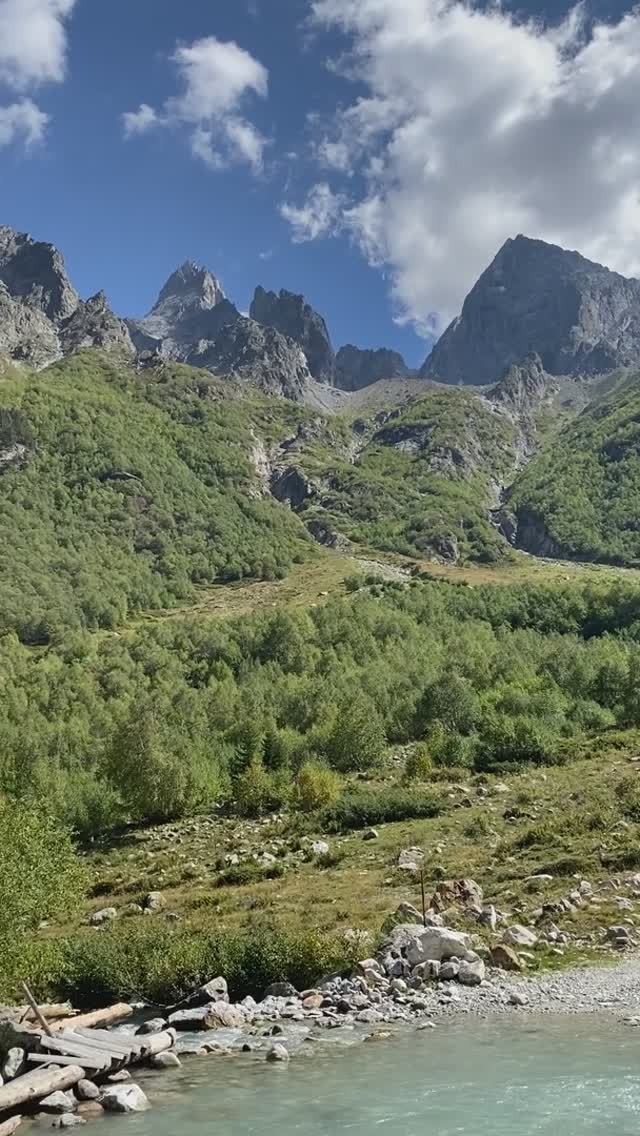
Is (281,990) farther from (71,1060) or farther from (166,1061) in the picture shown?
(71,1060)

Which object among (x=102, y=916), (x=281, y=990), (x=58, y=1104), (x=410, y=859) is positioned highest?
(x=58, y=1104)

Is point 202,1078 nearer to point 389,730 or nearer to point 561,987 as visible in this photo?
point 561,987

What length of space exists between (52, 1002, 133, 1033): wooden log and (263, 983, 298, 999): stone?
497 cm

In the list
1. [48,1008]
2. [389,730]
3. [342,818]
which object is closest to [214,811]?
[342,818]

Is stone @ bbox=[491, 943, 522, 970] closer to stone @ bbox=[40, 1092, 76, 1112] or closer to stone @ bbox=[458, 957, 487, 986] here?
stone @ bbox=[458, 957, 487, 986]

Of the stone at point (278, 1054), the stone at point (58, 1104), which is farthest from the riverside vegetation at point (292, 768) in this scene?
the stone at point (278, 1054)

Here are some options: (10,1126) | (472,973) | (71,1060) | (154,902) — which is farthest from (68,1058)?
(154,902)

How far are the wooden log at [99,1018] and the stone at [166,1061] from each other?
13.6 feet

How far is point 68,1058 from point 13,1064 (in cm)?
148

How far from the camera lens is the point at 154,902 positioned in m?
47.9

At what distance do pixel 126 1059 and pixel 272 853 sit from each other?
35560 mm

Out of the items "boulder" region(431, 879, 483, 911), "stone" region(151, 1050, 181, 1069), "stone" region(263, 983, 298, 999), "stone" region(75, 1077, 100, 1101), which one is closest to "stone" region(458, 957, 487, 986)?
"stone" region(263, 983, 298, 999)

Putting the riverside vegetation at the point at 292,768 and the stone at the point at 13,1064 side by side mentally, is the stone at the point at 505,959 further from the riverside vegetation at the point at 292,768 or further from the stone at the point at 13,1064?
the stone at the point at 13,1064

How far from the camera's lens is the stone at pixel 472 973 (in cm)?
2862
